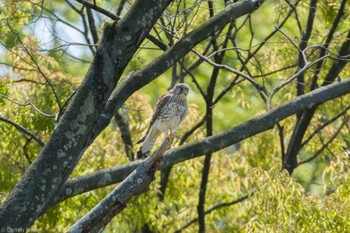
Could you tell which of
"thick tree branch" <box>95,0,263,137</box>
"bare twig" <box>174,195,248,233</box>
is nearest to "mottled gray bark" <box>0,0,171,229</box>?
"thick tree branch" <box>95,0,263,137</box>

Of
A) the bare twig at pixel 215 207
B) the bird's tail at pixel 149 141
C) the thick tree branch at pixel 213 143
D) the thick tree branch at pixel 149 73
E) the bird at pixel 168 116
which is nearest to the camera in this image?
the thick tree branch at pixel 149 73

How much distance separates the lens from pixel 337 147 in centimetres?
1256

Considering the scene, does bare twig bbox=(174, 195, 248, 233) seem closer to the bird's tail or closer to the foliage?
the foliage

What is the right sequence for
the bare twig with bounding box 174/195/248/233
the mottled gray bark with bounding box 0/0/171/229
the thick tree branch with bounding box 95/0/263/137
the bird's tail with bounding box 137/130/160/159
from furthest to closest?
the bare twig with bounding box 174/195/248/233
the bird's tail with bounding box 137/130/160/159
the thick tree branch with bounding box 95/0/263/137
the mottled gray bark with bounding box 0/0/171/229

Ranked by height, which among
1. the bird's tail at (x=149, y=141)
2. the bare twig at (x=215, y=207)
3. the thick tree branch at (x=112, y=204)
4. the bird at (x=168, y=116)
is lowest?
the thick tree branch at (x=112, y=204)

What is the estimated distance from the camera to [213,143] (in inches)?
282

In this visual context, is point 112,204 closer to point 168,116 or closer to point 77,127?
point 77,127

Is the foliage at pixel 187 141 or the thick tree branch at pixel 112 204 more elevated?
the foliage at pixel 187 141

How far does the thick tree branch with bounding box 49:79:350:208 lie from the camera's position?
264 inches

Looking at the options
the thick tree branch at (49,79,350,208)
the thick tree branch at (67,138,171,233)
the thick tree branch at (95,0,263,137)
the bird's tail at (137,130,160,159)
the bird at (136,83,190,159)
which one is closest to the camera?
the thick tree branch at (67,138,171,233)

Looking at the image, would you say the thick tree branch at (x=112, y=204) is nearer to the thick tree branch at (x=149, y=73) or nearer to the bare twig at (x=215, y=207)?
the thick tree branch at (x=149, y=73)

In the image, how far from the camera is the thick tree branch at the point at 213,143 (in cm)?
670

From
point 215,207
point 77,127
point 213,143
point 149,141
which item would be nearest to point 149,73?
point 77,127

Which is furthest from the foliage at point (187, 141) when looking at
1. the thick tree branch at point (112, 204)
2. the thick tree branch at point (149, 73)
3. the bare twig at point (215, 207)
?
the thick tree branch at point (112, 204)
